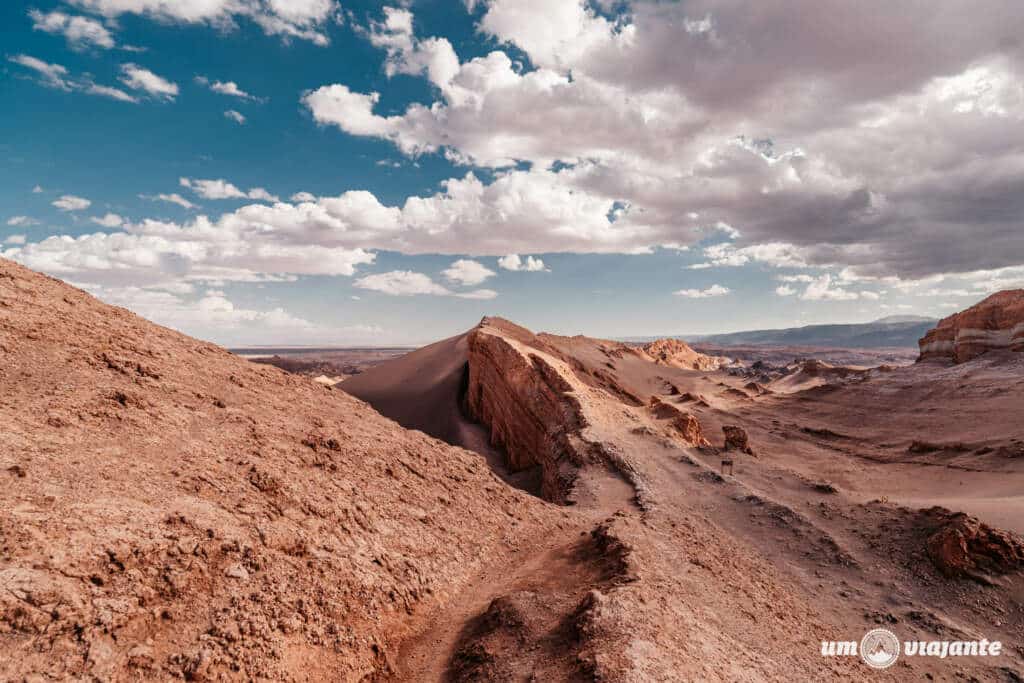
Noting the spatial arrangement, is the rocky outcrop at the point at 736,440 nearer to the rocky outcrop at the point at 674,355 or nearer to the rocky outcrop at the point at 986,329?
the rocky outcrop at the point at 986,329

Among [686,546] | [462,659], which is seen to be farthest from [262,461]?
[686,546]

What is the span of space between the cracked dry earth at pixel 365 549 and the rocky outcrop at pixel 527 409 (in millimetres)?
974

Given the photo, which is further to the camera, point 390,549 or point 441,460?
point 441,460

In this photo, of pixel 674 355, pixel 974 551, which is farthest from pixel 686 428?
pixel 674 355

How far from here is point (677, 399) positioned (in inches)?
1592

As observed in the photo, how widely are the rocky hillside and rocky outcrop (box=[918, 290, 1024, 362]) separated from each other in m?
43.9

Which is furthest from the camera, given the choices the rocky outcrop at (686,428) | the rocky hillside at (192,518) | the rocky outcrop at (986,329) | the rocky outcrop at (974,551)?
the rocky outcrop at (986,329)

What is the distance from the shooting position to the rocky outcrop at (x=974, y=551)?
9609mm

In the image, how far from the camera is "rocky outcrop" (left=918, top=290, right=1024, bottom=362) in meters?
35.9

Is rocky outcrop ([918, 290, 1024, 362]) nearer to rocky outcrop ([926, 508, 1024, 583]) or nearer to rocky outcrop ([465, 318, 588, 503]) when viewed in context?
rocky outcrop ([926, 508, 1024, 583])

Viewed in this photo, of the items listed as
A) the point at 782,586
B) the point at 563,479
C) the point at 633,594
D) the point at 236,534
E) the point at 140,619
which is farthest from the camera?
the point at 563,479

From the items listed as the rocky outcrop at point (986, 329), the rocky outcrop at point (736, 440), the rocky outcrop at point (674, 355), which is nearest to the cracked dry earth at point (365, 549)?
the rocky outcrop at point (736, 440)

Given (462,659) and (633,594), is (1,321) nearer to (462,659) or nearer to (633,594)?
(462,659)

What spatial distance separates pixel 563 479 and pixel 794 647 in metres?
7.88
